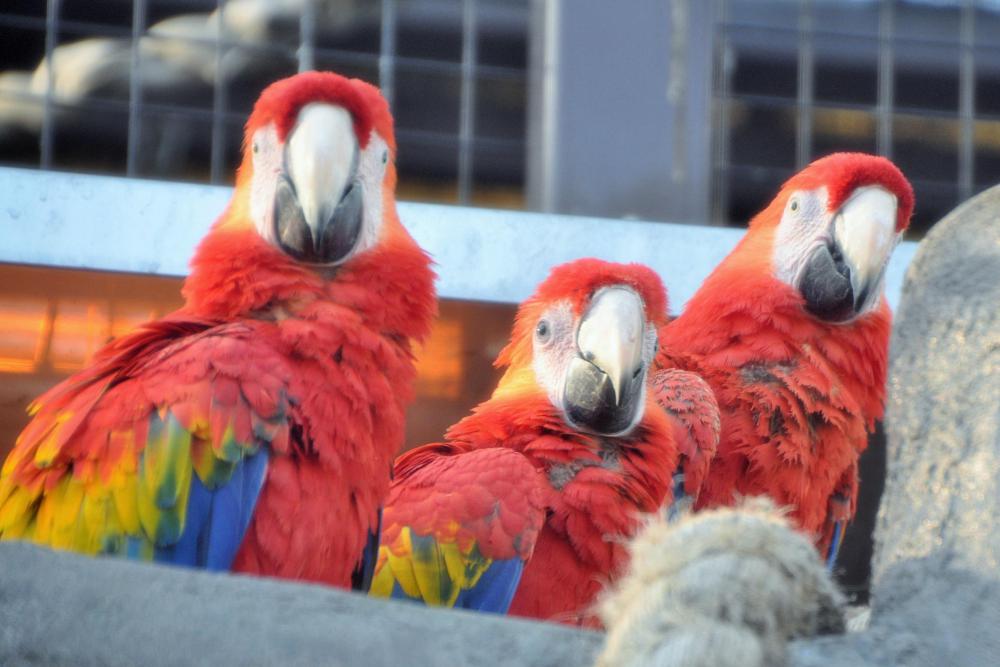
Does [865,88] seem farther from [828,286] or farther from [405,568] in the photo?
[405,568]

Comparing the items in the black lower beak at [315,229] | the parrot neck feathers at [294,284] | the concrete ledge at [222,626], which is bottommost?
the concrete ledge at [222,626]

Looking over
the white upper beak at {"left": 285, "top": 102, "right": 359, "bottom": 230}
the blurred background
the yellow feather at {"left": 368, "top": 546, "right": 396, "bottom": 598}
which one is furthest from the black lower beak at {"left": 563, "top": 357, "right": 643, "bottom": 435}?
the blurred background

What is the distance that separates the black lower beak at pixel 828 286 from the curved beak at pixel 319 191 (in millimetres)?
859

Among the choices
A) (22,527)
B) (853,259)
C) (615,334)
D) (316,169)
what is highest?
(316,169)

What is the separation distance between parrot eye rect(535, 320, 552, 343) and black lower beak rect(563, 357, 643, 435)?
0.46ft

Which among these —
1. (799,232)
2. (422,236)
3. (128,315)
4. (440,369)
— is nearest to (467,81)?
(422,236)

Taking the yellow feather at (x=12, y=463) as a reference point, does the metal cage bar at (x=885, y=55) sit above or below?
above

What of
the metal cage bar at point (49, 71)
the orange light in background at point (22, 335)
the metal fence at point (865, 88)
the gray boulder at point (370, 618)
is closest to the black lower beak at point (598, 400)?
the gray boulder at point (370, 618)

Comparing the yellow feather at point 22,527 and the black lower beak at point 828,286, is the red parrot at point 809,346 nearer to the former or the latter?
the black lower beak at point 828,286

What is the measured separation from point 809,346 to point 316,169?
3.13 ft

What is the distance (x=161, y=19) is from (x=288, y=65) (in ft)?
1.55

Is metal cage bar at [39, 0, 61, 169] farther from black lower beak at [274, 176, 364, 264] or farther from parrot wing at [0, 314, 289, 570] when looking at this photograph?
parrot wing at [0, 314, 289, 570]

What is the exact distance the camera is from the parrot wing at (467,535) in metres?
1.85

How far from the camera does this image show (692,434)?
206cm
